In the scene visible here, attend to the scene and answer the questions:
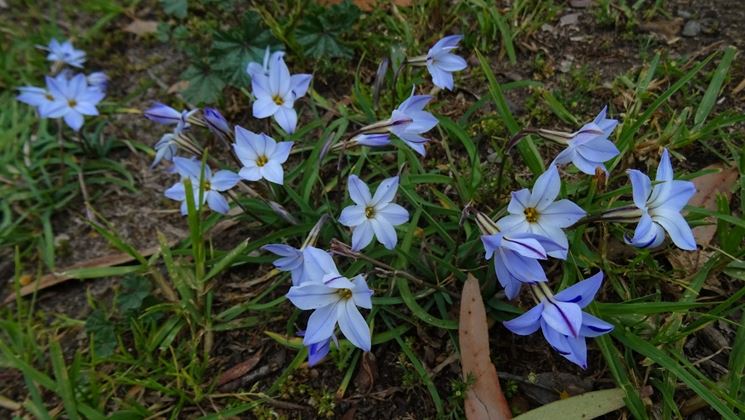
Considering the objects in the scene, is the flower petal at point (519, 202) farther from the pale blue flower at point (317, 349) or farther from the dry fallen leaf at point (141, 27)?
the dry fallen leaf at point (141, 27)

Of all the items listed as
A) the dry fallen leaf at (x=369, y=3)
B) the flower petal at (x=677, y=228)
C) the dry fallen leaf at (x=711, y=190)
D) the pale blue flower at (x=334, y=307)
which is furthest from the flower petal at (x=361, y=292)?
the dry fallen leaf at (x=369, y=3)

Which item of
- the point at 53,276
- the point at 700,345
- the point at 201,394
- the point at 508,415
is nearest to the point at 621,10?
the point at 700,345

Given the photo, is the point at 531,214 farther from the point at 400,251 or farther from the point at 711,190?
the point at 711,190

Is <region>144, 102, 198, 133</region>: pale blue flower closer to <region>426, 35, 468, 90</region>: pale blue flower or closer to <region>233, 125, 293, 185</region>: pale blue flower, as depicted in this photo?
<region>233, 125, 293, 185</region>: pale blue flower

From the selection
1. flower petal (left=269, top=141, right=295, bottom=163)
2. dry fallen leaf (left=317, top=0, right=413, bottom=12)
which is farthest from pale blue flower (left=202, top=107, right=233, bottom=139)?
dry fallen leaf (left=317, top=0, right=413, bottom=12)

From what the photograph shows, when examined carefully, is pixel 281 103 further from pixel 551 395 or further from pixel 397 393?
pixel 551 395

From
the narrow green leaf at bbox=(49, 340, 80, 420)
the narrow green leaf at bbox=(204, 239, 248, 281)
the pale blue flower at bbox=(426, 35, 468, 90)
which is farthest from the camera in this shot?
the pale blue flower at bbox=(426, 35, 468, 90)
